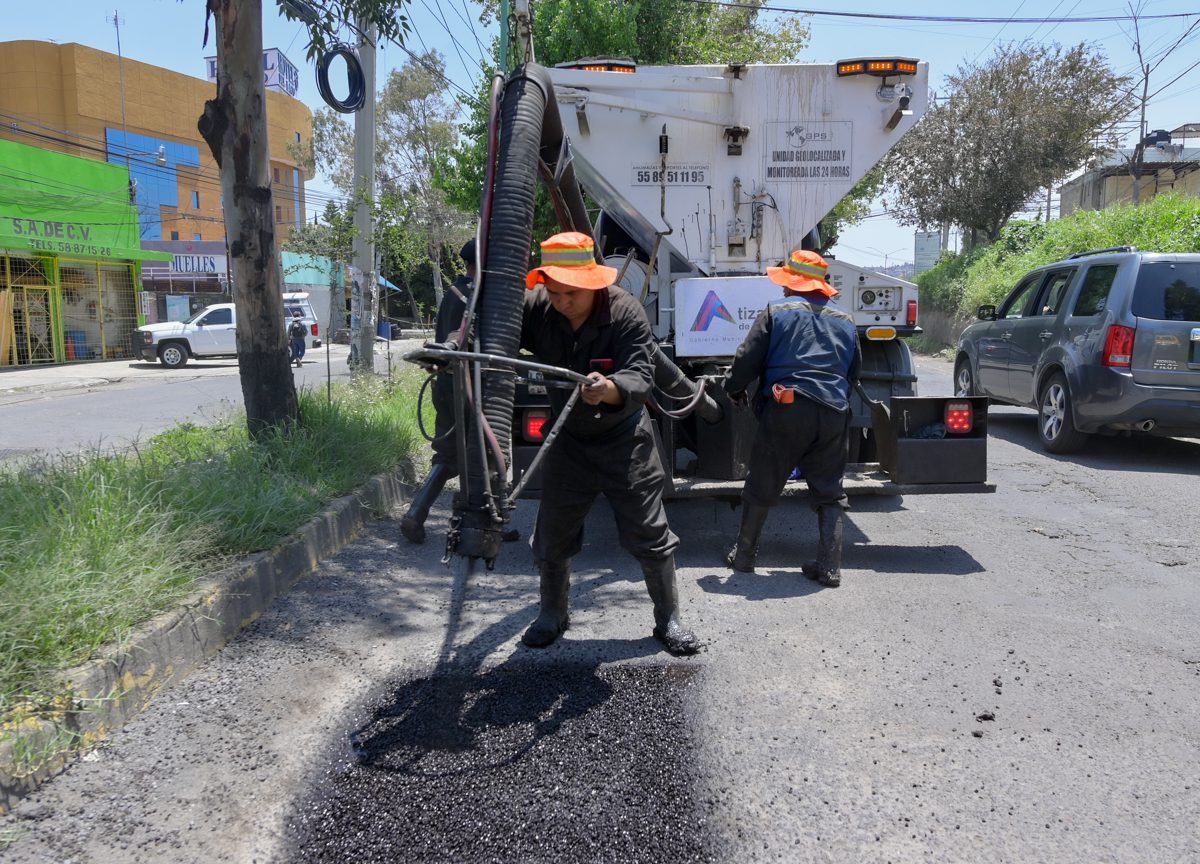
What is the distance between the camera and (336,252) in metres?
12.2

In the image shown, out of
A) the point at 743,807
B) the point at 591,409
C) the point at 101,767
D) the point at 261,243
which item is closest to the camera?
the point at 743,807

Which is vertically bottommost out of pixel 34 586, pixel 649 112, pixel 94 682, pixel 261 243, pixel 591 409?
pixel 94 682

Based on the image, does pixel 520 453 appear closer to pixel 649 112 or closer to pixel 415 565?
pixel 415 565

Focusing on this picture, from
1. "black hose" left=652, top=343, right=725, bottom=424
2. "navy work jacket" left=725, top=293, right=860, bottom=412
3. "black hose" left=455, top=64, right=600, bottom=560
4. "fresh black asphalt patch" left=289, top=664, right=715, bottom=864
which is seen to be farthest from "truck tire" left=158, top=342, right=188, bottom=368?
"fresh black asphalt patch" left=289, top=664, right=715, bottom=864

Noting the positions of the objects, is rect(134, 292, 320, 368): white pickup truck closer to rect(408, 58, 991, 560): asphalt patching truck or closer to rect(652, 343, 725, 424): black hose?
rect(408, 58, 991, 560): asphalt patching truck

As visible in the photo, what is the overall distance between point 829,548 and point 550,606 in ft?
5.69

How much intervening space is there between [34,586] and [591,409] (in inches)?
85.7

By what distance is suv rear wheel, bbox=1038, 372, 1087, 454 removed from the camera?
28.9ft

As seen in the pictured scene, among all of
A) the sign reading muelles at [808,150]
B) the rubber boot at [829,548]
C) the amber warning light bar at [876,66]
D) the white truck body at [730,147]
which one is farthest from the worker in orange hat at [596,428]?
the amber warning light bar at [876,66]

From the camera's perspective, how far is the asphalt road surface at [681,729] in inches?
108

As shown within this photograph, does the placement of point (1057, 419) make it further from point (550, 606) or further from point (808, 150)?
point (550, 606)

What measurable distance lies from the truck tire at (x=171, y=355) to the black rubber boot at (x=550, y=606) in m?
24.1

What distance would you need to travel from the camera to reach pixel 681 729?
134 inches

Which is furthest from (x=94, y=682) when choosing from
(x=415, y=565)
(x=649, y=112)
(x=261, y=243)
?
(x=649, y=112)
